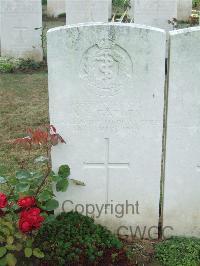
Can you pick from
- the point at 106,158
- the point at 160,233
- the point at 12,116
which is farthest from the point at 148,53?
the point at 12,116

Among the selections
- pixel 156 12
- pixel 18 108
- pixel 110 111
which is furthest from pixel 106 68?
pixel 156 12

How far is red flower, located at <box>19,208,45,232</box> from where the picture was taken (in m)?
3.56

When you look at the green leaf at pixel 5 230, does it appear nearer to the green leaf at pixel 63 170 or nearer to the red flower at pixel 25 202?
the red flower at pixel 25 202

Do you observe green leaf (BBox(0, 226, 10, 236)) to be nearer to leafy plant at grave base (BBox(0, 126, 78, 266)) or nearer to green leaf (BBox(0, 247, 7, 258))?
leafy plant at grave base (BBox(0, 126, 78, 266))

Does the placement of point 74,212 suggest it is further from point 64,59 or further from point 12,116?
point 12,116

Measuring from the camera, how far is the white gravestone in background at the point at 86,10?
1102 cm

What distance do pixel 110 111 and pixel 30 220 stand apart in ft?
3.38

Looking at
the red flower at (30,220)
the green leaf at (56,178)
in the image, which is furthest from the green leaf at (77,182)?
the red flower at (30,220)

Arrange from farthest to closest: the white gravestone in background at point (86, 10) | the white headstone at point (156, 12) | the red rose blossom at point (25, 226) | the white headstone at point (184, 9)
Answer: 1. the white headstone at point (184, 9)
2. the white gravestone in background at point (86, 10)
3. the white headstone at point (156, 12)
4. the red rose blossom at point (25, 226)

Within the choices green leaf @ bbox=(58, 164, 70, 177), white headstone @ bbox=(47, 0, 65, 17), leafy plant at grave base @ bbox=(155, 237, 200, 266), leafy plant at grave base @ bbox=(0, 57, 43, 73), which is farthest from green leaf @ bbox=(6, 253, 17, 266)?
white headstone @ bbox=(47, 0, 65, 17)

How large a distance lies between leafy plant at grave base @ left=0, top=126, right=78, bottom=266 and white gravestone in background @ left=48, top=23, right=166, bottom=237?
16 centimetres

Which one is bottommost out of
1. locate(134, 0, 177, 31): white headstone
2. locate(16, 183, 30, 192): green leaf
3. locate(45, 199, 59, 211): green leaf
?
locate(45, 199, 59, 211): green leaf

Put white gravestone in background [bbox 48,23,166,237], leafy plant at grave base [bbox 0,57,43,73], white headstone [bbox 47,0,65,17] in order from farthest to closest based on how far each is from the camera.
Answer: white headstone [bbox 47,0,65,17]
leafy plant at grave base [bbox 0,57,43,73]
white gravestone in background [bbox 48,23,166,237]

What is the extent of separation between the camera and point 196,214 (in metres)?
4.16
